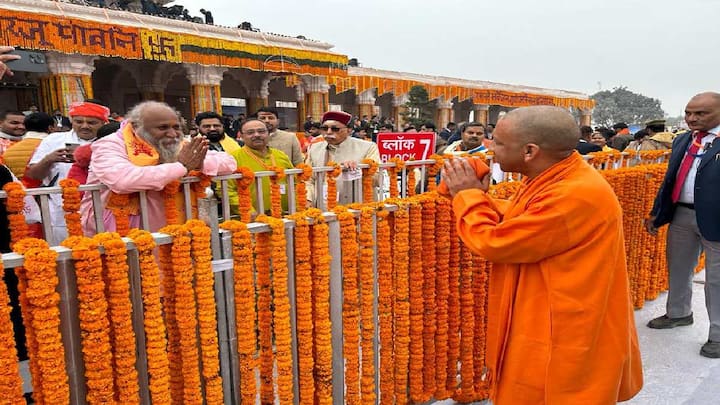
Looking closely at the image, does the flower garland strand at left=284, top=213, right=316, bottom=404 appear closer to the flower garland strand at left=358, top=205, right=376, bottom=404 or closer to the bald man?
the flower garland strand at left=358, top=205, right=376, bottom=404

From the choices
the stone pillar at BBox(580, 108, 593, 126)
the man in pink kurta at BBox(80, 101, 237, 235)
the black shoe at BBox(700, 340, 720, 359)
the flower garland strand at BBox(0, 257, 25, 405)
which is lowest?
the black shoe at BBox(700, 340, 720, 359)

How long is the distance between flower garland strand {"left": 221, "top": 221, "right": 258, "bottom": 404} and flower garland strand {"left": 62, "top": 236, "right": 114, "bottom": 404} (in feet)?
1.45

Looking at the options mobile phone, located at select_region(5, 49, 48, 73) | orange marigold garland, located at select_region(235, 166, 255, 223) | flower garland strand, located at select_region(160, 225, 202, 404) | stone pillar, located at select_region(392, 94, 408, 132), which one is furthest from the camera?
stone pillar, located at select_region(392, 94, 408, 132)

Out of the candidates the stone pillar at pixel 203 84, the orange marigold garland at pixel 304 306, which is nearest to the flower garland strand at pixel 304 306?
the orange marigold garland at pixel 304 306

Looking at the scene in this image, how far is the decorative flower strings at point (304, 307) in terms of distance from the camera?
1891 mm

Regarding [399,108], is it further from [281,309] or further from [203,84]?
[281,309]

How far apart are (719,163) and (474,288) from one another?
186 cm

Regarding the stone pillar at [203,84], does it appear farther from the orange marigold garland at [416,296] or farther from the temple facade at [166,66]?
the orange marigold garland at [416,296]

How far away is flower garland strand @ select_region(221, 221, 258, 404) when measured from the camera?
173cm

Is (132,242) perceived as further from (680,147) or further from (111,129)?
(680,147)

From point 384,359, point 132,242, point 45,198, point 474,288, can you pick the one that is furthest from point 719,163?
point 45,198

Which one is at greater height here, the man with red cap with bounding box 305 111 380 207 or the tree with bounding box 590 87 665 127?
the tree with bounding box 590 87 665 127

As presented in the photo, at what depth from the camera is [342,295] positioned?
84.4 inches

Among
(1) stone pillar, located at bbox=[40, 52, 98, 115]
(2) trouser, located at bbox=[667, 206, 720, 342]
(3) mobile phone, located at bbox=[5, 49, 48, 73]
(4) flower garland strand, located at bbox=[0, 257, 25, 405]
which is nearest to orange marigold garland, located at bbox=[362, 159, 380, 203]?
(4) flower garland strand, located at bbox=[0, 257, 25, 405]
